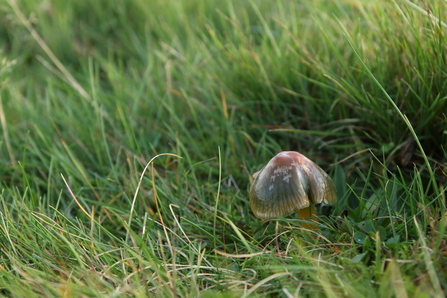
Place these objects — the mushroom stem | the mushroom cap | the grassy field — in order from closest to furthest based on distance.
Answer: the grassy field < the mushroom cap < the mushroom stem

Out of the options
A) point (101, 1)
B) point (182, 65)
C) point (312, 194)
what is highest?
point (101, 1)

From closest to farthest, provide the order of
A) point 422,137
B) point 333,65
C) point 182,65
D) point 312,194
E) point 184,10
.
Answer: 1. point 312,194
2. point 422,137
3. point 333,65
4. point 182,65
5. point 184,10

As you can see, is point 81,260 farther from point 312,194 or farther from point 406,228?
point 406,228

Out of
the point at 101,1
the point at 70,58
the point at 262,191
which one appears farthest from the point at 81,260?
the point at 101,1

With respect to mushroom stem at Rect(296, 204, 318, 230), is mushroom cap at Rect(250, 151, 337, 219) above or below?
above

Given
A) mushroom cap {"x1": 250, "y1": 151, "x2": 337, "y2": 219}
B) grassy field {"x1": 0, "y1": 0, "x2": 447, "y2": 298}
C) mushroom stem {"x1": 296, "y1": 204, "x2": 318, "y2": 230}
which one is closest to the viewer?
grassy field {"x1": 0, "y1": 0, "x2": 447, "y2": 298}
